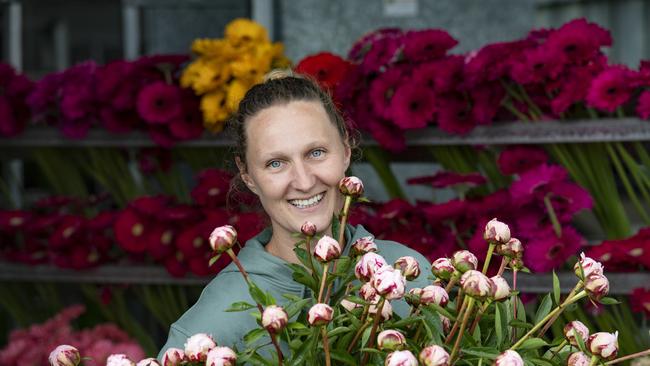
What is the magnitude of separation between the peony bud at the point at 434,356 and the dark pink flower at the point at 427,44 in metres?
1.60

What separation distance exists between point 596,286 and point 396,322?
19 centimetres

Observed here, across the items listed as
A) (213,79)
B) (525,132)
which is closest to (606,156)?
(525,132)

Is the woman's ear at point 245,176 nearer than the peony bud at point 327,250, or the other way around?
the peony bud at point 327,250

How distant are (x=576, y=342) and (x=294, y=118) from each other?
0.57 meters

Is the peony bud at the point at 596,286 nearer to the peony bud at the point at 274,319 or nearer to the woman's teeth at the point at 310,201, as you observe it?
the peony bud at the point at 274,319

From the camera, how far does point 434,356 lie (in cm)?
80

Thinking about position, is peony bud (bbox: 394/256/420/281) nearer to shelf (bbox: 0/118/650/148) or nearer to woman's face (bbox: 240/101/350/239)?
woman's face (bbox: 240/101/350/239)

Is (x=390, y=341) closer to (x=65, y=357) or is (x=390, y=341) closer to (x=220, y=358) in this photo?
(x=220, y=358)

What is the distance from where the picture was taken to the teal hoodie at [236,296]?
126 centimetres

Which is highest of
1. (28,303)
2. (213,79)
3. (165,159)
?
(213,79)

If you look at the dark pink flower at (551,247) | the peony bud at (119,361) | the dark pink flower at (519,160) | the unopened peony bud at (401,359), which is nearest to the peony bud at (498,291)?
the unopened peony bud at (401,359)

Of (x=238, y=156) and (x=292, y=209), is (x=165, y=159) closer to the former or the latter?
(x=238, y=156)

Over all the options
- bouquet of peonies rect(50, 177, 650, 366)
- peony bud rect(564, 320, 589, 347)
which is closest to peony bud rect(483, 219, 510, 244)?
bouquet of peonies rect(50, 177, 650, 366)

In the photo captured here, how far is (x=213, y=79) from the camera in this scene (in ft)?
8.38
